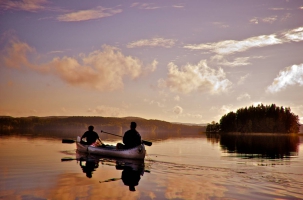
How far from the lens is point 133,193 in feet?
47.3

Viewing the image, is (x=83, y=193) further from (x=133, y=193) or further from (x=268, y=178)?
(x=268, y=178)

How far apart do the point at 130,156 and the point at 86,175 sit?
8895 mm

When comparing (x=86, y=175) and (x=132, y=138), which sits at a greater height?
(x=132, y=138)

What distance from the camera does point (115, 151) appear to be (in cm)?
2984

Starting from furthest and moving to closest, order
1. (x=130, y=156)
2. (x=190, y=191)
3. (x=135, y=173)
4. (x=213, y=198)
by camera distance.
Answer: (x=130, y=156)
(x=135, y=173)
(x=190, y=191)
(x=213, y=198)

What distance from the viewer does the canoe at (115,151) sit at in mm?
27578

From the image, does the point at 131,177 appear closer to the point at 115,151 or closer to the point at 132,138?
the point at 132,138

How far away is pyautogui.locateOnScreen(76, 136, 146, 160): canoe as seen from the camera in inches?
1086

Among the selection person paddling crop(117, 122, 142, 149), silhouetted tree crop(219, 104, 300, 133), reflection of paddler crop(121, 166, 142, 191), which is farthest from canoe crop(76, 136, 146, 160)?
silhouetted tree crop(219, 104, 300, 133)

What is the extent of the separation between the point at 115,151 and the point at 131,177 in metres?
11.0

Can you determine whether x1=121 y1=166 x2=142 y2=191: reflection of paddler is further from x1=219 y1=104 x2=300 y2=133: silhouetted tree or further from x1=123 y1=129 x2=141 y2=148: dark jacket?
x1=219 y1=104 x2=300 y2=133: silhouetted tree

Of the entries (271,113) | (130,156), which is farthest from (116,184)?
(271,113)

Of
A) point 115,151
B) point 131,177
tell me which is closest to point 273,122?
point 115,151

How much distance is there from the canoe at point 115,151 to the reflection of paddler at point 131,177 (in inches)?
190
